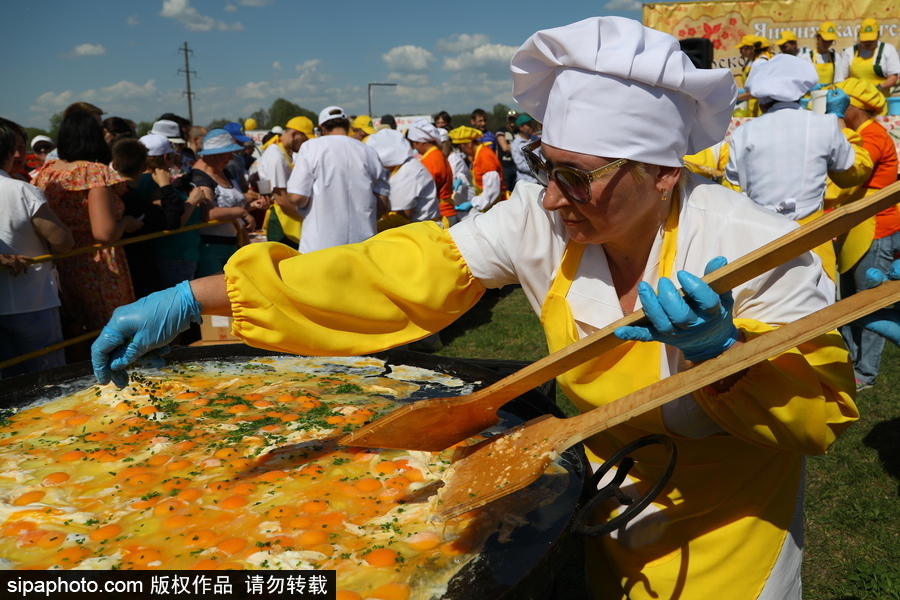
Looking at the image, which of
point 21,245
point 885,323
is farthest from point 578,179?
point 21,245

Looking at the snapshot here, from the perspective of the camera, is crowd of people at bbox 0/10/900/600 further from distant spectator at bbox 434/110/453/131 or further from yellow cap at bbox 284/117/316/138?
Answer: distant spectator at bbox 434/110/453/131

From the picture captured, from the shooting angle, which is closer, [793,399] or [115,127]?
[793,399]

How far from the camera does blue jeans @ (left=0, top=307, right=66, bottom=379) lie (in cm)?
454

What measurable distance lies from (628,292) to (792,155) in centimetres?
357

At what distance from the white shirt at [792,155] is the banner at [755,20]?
35.4 feet

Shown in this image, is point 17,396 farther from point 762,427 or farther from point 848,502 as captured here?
point 848,502

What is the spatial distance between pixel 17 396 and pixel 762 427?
2.88 metres

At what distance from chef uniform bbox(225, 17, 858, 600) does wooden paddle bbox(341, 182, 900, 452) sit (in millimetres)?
235

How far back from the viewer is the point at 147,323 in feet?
6.54

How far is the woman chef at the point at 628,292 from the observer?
1.71 metres

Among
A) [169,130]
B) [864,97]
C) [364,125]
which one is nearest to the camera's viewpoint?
[864,97]

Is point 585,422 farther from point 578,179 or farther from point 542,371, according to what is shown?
point 578,179

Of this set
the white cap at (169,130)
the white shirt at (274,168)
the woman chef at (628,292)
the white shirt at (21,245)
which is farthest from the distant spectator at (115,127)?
the woman chef at (628,292)

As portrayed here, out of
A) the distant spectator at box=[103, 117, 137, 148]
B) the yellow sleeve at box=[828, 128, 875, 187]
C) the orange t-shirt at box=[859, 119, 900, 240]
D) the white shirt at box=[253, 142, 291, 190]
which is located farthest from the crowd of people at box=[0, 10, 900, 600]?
the distant spectator at box=[103, 117, 137, 148]
